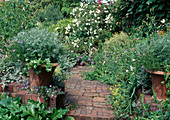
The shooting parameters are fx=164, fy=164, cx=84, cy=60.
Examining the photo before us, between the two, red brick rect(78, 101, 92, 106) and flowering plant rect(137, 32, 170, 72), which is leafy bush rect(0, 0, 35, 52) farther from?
flowering plant rect(137, 32, 170, 72)

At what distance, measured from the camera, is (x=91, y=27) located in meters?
6.55

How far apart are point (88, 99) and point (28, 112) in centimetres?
130

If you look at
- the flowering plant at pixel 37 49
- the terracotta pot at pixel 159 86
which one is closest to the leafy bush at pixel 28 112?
the flowering plant at pixel 37 49

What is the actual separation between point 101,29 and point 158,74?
14.4 feet

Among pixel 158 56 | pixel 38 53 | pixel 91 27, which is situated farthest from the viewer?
pixel 91 27

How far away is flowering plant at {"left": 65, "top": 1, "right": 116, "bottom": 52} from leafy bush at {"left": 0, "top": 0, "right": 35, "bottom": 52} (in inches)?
89.6

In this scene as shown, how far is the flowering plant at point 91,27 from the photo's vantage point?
632 cm

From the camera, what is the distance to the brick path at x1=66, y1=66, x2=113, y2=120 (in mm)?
2551

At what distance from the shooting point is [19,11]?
444 cm

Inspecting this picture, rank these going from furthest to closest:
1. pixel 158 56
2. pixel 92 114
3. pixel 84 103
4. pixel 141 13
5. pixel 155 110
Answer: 1. pixel 141 13
2. pixel 84 103
3. pixel 92 114
4. pixel 158 56
5. pixel 155 110

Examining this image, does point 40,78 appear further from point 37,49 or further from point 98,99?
point 98,99

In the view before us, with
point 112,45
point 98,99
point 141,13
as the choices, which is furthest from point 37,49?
point 141,13

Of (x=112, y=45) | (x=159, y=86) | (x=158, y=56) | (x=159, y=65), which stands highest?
(x=112, y=45)

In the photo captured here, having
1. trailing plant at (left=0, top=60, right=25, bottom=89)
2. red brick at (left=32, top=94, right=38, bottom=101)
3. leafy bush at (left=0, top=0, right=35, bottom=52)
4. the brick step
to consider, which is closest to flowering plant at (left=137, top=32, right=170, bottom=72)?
the brick step
